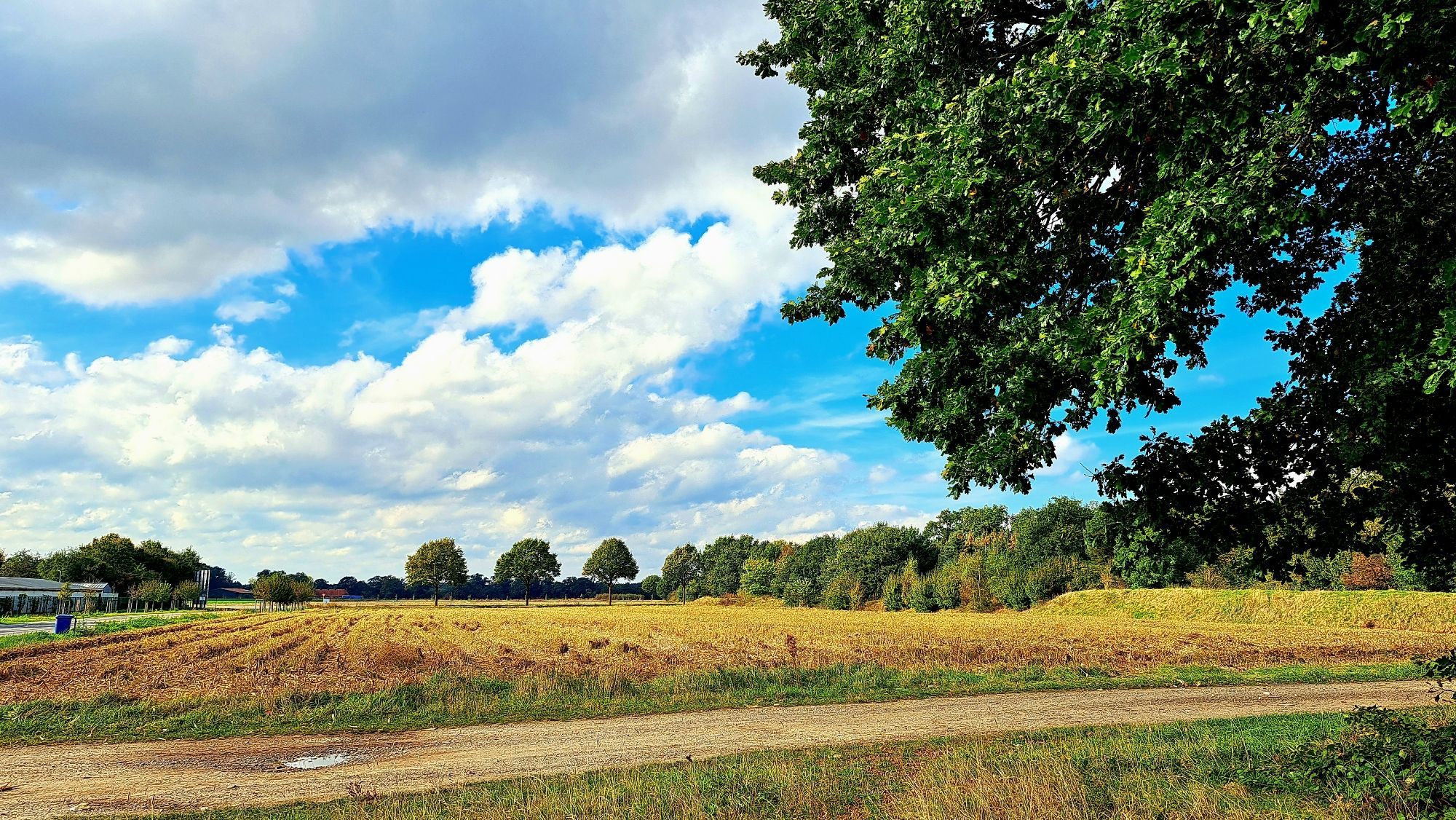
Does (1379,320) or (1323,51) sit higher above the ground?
(1323,51)

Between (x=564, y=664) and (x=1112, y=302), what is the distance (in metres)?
24.1

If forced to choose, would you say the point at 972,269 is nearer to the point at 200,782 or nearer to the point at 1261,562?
the point at 1261,562

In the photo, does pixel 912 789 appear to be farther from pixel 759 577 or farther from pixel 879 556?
pixel 759 577

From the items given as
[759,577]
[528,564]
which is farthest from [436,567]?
[759,577]

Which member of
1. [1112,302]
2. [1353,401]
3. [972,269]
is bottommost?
[1353,401]

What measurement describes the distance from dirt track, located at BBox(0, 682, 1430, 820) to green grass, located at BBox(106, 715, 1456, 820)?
118cm

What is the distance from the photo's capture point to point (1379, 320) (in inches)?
312

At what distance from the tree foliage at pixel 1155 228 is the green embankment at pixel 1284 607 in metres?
53.2

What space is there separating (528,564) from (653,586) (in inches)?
1672

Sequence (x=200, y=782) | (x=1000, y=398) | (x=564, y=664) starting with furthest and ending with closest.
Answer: (x=564, y=664), (x=200, y=782), (x=1000, y=398)

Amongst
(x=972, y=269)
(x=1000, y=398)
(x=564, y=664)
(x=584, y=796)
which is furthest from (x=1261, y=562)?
(x=564, y=664)

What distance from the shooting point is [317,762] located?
13992 millimetres

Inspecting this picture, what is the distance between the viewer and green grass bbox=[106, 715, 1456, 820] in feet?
29.4

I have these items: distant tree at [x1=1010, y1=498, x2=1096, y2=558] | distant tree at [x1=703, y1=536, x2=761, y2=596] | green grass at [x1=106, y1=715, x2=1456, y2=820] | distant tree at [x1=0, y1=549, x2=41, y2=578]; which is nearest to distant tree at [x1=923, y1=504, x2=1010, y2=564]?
distant tree at [x1=1010, y1=498, x2=1096, y2=558]
